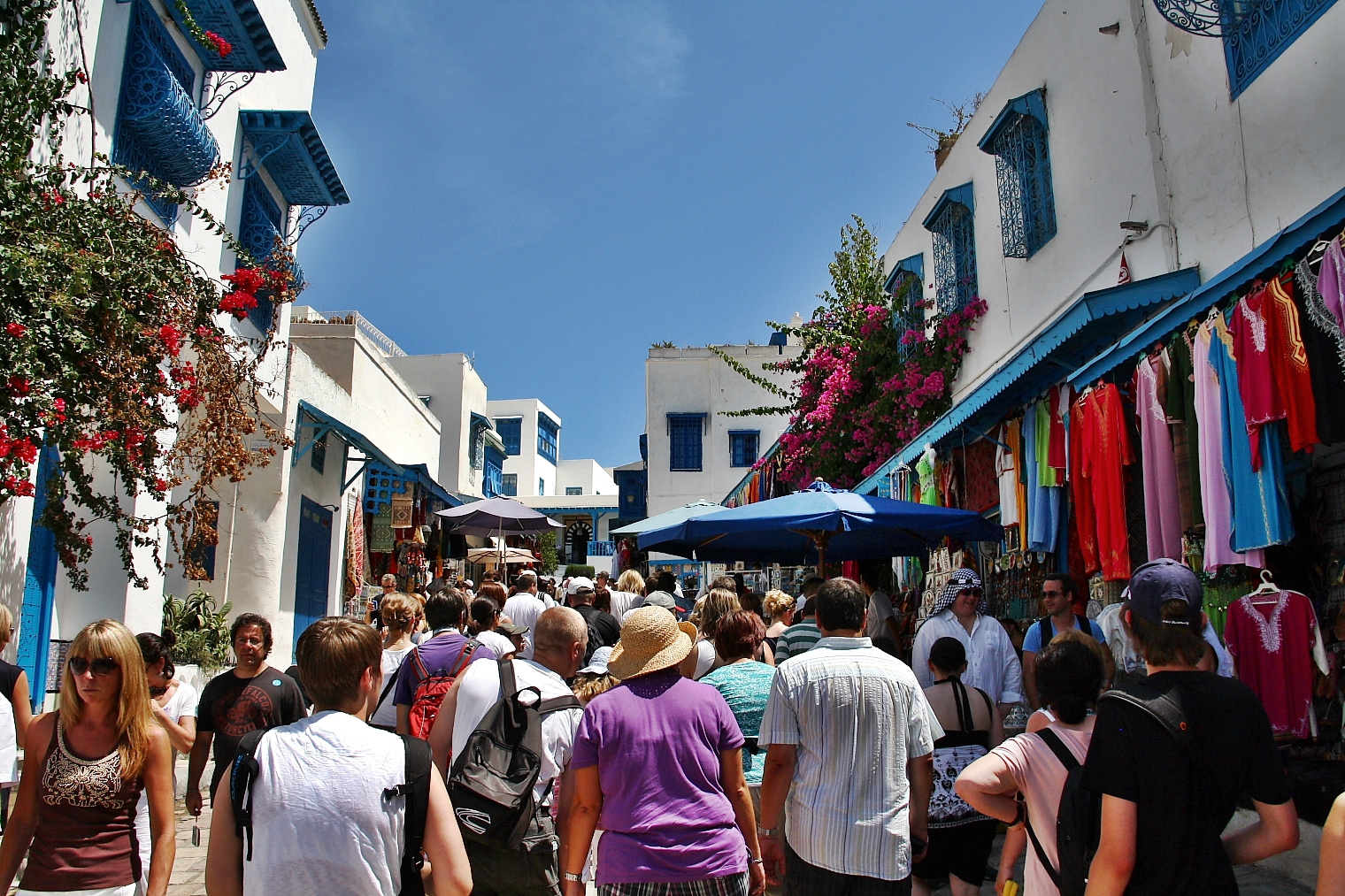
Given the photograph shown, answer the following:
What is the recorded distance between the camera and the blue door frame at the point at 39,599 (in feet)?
26.7

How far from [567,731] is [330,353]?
15.8 m

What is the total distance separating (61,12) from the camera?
7387mm

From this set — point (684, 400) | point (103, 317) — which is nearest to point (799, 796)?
point (103, 317)

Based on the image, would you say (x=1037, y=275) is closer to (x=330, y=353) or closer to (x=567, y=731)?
(x=567, y=731)

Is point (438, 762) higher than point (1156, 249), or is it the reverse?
point (1156, 249)

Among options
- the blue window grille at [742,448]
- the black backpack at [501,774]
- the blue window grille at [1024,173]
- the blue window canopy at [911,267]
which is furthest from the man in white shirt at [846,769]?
the blue window grille at [742,448]

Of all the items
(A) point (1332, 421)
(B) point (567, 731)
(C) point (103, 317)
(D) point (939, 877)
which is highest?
(C) point (103, 317)

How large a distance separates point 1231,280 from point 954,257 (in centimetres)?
744

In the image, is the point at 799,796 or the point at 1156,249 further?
the point at 1156,249

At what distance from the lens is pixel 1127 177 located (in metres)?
7.84

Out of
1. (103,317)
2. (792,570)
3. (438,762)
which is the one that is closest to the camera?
(438,762)

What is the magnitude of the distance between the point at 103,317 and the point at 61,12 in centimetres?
344

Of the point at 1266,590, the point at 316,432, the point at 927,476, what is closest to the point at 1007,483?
the point at 927,476

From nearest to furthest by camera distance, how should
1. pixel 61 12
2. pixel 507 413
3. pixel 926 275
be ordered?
pixel 61 12 → pixel 926 275 → pixel 507 413
